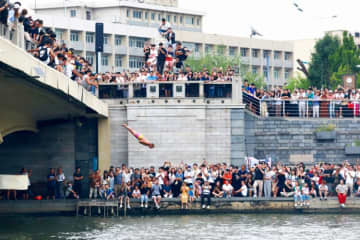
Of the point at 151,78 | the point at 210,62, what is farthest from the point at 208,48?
the point at 151,78

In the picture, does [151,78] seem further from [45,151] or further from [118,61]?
[118,61]

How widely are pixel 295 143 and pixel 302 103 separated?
1.96 metres

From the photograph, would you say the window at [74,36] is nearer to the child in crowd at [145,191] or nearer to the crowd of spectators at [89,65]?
the crowd of spectators at [89,65]

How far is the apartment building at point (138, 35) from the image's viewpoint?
306 feet

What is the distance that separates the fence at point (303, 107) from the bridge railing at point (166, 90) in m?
2.52

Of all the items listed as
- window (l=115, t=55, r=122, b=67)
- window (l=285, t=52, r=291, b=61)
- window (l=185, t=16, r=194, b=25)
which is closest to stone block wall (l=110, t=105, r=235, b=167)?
window (l=115, t=55, r=122, b=67)

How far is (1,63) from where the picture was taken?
28.7 m

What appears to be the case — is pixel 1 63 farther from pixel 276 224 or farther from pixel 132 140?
pixel 132 140

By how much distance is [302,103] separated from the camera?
161ft

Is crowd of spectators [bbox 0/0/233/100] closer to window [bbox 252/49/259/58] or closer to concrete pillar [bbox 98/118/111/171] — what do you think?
concrete pillar [bbox 98/118/111/171]

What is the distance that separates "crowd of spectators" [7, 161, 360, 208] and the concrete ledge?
0.22 metres

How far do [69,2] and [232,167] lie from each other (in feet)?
222

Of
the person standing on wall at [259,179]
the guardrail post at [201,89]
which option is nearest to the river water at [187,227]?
the person standing on wall at [259,179]

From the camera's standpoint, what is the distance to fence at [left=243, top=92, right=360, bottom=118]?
160 ft
